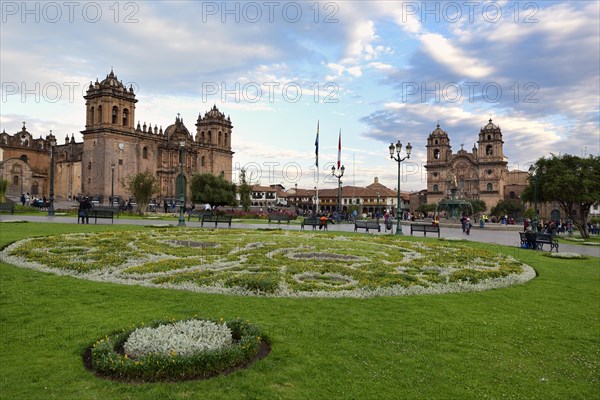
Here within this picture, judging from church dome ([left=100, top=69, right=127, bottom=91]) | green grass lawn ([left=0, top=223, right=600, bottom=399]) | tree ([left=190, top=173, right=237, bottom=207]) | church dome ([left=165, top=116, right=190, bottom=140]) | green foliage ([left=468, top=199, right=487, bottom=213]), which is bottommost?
green grass lawn ([left=0, top=223, right=600, bottom=399])

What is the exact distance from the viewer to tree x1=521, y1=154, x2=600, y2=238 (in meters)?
32.1

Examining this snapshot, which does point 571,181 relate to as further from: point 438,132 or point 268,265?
point 438,132

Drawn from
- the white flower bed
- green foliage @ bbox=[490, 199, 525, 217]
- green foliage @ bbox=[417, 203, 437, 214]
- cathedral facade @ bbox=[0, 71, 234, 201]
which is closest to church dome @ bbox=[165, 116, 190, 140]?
cathedral facade @ bbox=[0, 71, 234, 201]

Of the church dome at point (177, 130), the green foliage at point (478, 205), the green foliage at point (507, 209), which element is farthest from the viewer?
the green foliage at point (507, 209)

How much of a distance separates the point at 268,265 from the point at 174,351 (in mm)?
7234

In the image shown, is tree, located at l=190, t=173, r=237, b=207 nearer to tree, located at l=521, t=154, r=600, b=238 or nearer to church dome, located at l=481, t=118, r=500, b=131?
tree, located at l=521, t=154, r=600, b=238

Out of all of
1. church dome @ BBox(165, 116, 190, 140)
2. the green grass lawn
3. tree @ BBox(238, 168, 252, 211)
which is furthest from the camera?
church dome @ BBox(165, 116, 190, 140)

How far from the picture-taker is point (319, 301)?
28.9 feet

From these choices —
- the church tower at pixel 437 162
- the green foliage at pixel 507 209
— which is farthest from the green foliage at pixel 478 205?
the church tower at pixel 437 162

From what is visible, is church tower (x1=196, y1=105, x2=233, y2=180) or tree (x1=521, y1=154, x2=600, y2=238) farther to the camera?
church tower (x1=196, y1=105, x2=233, y2=180)

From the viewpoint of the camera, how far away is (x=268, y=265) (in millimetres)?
12547

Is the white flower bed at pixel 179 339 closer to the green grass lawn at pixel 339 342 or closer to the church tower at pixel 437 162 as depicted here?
the green grass lawn at pixel 339 342

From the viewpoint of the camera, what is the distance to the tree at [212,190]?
64562 mm

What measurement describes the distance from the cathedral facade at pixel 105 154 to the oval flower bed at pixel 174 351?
5498 centimetres
